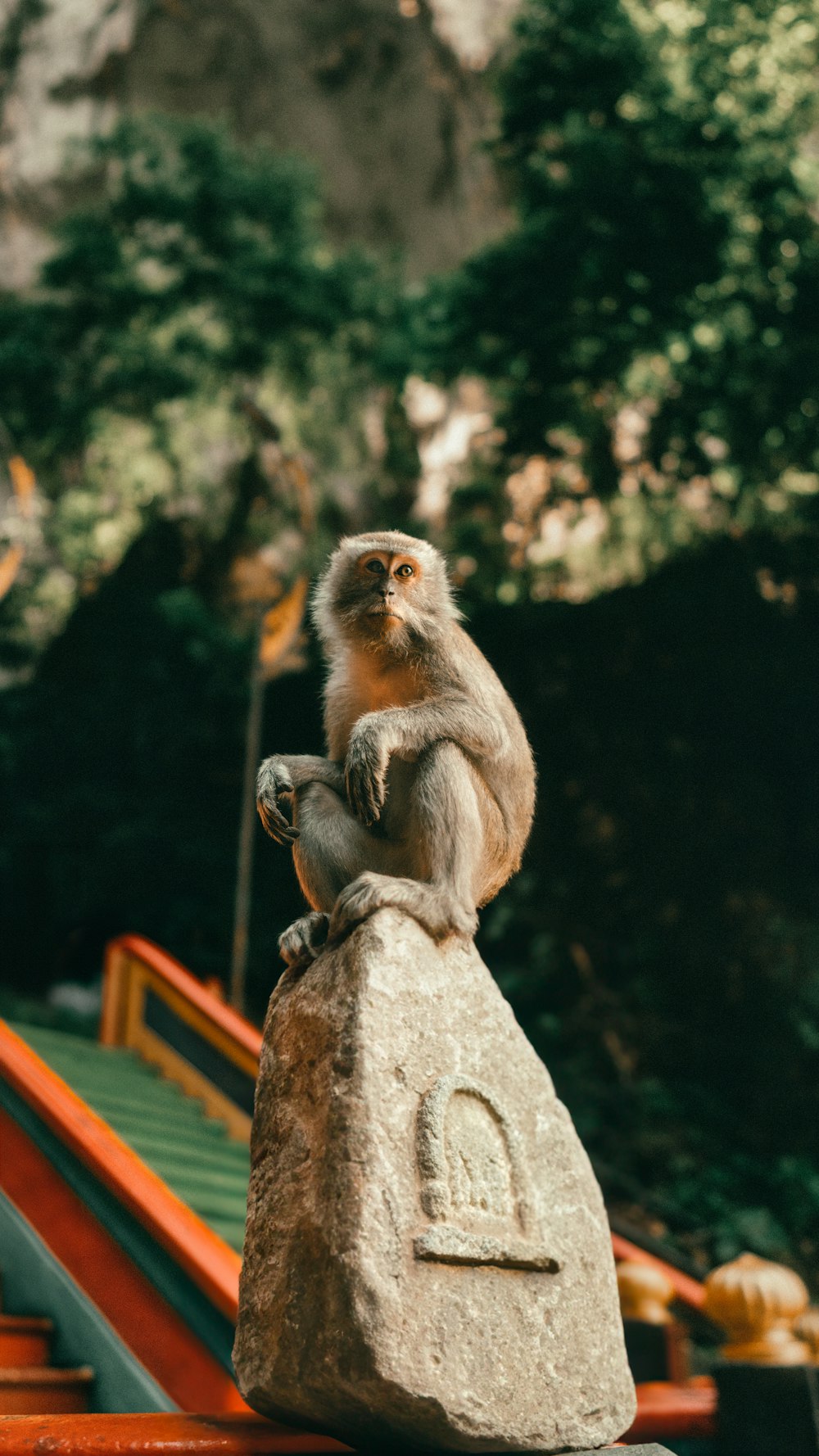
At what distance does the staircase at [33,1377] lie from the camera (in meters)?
3.24

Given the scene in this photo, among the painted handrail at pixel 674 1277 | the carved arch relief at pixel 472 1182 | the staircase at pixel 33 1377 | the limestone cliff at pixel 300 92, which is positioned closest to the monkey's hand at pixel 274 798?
the carved arch relief at pixel 472 1182

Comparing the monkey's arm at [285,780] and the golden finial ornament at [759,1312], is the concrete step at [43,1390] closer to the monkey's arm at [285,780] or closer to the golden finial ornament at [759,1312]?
the monkey's arm at [285,780]

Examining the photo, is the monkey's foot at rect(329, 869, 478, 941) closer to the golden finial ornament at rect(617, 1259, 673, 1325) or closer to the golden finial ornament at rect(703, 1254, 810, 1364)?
the golden finial ornament at rect(703, 1254, 810, 1364)

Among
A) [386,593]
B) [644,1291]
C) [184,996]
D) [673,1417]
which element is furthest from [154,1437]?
[184,996]

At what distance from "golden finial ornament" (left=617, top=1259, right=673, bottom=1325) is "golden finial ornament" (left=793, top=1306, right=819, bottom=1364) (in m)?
0.68

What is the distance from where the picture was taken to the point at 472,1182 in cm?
252

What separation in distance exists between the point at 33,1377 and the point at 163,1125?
224 cm

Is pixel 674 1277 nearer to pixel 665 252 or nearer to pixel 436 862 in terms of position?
pixel 436 862

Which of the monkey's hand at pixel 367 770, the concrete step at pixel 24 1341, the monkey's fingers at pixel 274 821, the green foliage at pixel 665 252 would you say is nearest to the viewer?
the monkey's hand at pixel 367 770

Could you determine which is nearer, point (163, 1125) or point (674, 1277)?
point (674, 1277)

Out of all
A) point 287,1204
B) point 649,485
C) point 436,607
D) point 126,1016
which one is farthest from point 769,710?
point 287,1204

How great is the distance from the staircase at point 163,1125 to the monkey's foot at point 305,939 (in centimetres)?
194

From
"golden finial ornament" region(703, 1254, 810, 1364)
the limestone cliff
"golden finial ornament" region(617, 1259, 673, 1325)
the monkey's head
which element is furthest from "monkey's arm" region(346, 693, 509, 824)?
the limestone cliff

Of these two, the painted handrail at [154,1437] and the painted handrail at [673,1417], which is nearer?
the painted handrail at [154,1437]
